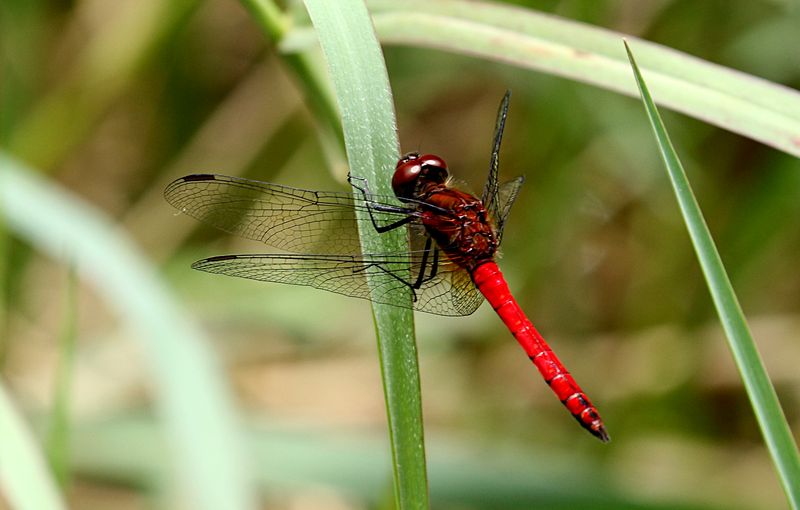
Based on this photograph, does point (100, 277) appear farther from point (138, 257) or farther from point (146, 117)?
point (146, 117)

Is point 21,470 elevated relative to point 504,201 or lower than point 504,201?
lower

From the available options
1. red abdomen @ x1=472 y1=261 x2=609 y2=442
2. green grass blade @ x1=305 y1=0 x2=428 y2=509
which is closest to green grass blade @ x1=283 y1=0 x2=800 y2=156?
green grass blade @ x1=305 y1=0 x2=428 y2=509

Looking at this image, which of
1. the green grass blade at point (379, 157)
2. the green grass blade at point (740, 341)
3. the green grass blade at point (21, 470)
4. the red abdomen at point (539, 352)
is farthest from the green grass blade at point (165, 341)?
the green grass blade at point (740, 341)

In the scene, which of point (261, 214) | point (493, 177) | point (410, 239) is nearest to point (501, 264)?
point (493, 177)

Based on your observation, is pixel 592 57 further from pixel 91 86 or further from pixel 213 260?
pixel 91 86

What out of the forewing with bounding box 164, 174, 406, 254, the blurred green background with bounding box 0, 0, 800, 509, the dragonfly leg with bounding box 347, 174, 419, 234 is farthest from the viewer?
the blurred green background with bounding box 0, 0, 800, 509

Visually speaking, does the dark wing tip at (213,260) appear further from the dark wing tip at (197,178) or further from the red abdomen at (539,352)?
the red abdomen at (539,352)

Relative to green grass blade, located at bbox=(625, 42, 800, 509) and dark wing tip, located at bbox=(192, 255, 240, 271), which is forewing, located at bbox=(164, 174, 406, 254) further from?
green grass blade, located at bbox=(625, 42, 800, 509)
